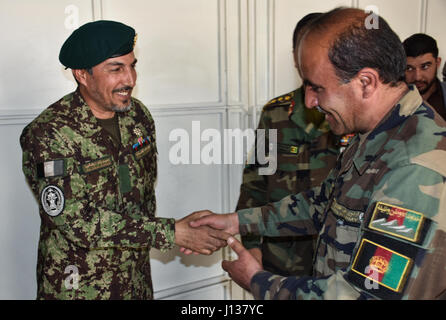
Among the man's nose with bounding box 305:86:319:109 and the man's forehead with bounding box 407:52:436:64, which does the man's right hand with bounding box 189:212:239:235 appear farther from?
the man's forehead with bounding box 407:52:436:64

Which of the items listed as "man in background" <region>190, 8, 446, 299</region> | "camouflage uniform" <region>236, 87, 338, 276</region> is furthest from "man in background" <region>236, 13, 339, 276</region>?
"man in background" <region>190, 8, 446, 299</region>

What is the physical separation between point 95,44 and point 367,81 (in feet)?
3.74

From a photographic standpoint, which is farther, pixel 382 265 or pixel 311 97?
pixel 311 97

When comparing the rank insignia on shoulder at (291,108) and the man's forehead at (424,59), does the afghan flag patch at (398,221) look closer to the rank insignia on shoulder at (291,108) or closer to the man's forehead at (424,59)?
the rank insignia on shoulder at (291,108)

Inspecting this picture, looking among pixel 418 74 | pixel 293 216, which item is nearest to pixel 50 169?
pixel 293 216

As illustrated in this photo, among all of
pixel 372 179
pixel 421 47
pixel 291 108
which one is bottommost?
pixel 372 179

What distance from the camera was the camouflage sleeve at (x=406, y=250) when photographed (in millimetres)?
975

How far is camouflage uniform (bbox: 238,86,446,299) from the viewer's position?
0.98 metres

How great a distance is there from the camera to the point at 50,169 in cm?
167

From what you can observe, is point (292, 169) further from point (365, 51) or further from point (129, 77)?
point (365, 51)

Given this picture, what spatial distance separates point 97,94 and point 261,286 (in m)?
1.11

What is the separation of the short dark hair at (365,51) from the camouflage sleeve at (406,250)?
0.29 meters

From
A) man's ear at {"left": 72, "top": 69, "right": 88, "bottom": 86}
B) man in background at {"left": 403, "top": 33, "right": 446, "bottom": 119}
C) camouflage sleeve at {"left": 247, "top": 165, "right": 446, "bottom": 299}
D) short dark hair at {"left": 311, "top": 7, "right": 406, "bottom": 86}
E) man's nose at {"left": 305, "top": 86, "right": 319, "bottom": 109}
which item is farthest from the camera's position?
man in background at {"left": 403, "top": 33, "right": 446, "bottom": 119}

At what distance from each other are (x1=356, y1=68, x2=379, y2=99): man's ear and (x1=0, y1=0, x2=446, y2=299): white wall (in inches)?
63.2
